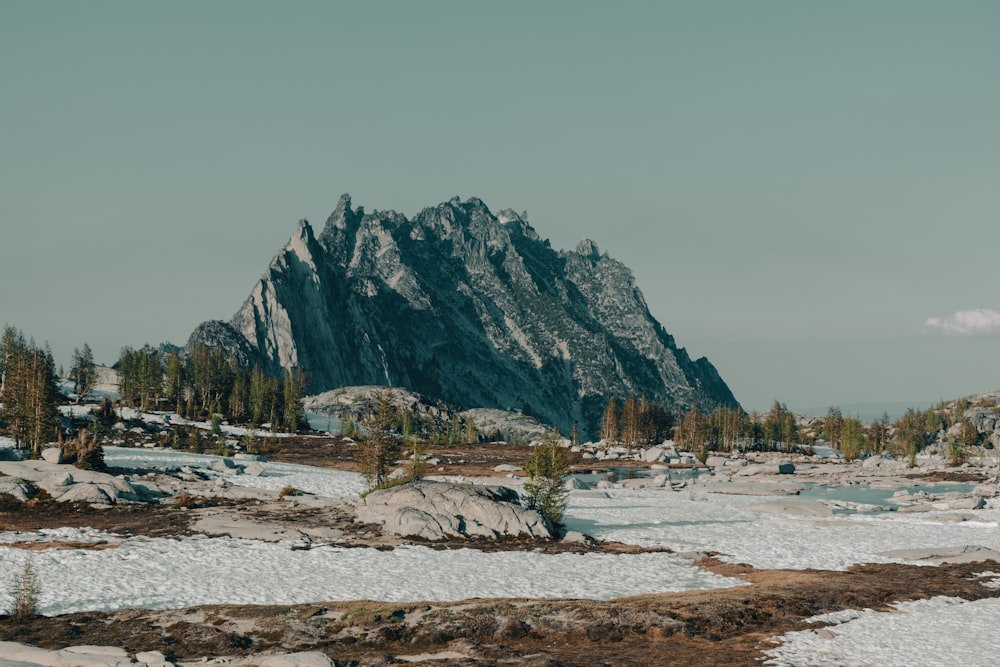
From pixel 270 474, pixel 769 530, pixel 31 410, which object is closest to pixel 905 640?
pixel 769 530

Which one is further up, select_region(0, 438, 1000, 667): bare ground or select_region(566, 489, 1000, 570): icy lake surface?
select_region(0, 438, 1000, 667): bare ground

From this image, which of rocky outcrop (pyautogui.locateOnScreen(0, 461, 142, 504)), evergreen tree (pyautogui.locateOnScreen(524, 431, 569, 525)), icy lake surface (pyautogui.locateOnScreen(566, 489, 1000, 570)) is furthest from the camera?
evergreen tree (pyautogui.locateOnScreen(524, 431, 569, 525))

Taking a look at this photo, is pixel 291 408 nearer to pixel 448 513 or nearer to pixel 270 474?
pixel 270 474

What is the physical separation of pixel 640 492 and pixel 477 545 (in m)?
42.9

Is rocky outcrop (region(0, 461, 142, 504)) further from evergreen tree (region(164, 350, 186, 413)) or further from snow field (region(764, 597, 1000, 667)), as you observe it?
evergreen tree (region(164, 350, 186, 413))

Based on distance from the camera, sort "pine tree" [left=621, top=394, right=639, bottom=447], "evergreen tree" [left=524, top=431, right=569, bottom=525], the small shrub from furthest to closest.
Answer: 1. "pine tree" [left=621, top=394, right=639, bottom=447]
2. "evergreen tree" [left=524, top=431, right=569, bottom=525]
3. the small shrub

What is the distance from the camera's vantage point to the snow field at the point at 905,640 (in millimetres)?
25438

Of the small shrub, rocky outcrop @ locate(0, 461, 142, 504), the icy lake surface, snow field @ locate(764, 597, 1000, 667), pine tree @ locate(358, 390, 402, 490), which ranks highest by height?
pine tree @ locate(358, 390, 402, 490)

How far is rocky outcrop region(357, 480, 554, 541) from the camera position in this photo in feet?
161

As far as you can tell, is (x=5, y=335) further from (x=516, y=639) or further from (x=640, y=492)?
(x=516, y=639)

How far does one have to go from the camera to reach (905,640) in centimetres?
2794

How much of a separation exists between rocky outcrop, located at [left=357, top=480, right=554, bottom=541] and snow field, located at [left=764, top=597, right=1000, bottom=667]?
916 inches

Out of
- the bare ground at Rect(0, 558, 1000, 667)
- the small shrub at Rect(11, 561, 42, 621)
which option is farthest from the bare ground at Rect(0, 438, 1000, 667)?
the small shrub at Rect(11, 561, 42, 621)

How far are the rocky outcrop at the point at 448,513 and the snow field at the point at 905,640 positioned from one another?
23.3 m
